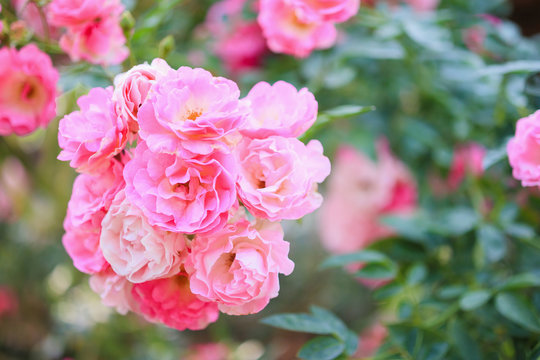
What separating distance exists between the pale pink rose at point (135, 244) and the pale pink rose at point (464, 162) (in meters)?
0.53

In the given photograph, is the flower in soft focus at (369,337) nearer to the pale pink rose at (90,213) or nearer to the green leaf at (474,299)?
the green leaf at (474,299)

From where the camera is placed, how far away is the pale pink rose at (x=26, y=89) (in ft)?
1.40

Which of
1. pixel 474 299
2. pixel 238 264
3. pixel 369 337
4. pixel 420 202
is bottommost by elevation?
pixel 369 337

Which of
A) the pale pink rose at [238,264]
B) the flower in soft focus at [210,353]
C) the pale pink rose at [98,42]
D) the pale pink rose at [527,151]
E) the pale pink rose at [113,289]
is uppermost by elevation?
the pale pink rose at [98,42]

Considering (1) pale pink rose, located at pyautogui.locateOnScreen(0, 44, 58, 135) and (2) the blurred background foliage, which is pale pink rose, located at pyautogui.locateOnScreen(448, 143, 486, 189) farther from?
(1) pale pink rose, located at pyautogui.locateOnScreen(0, 44, 58, 135)

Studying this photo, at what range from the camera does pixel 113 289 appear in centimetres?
37

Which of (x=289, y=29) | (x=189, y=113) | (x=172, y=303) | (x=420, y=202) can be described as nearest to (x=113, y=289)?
(x=172, y=303)

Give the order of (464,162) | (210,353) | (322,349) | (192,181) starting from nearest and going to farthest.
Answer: (192,181), (322,349), (464,162), (210,353)

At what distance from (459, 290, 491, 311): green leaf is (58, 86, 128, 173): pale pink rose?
1.19 feet

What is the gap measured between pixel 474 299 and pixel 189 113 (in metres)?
0.35

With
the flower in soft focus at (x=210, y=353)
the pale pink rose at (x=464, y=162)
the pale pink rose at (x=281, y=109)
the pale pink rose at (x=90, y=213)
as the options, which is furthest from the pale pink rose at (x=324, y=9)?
the flower in soft focus at (x=210, y=353)

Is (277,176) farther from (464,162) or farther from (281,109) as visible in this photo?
(464,162)

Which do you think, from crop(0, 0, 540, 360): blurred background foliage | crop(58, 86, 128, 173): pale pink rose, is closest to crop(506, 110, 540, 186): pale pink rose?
crop(0, 0, 540, 360): blurred background foliage

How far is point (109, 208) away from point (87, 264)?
56mm
